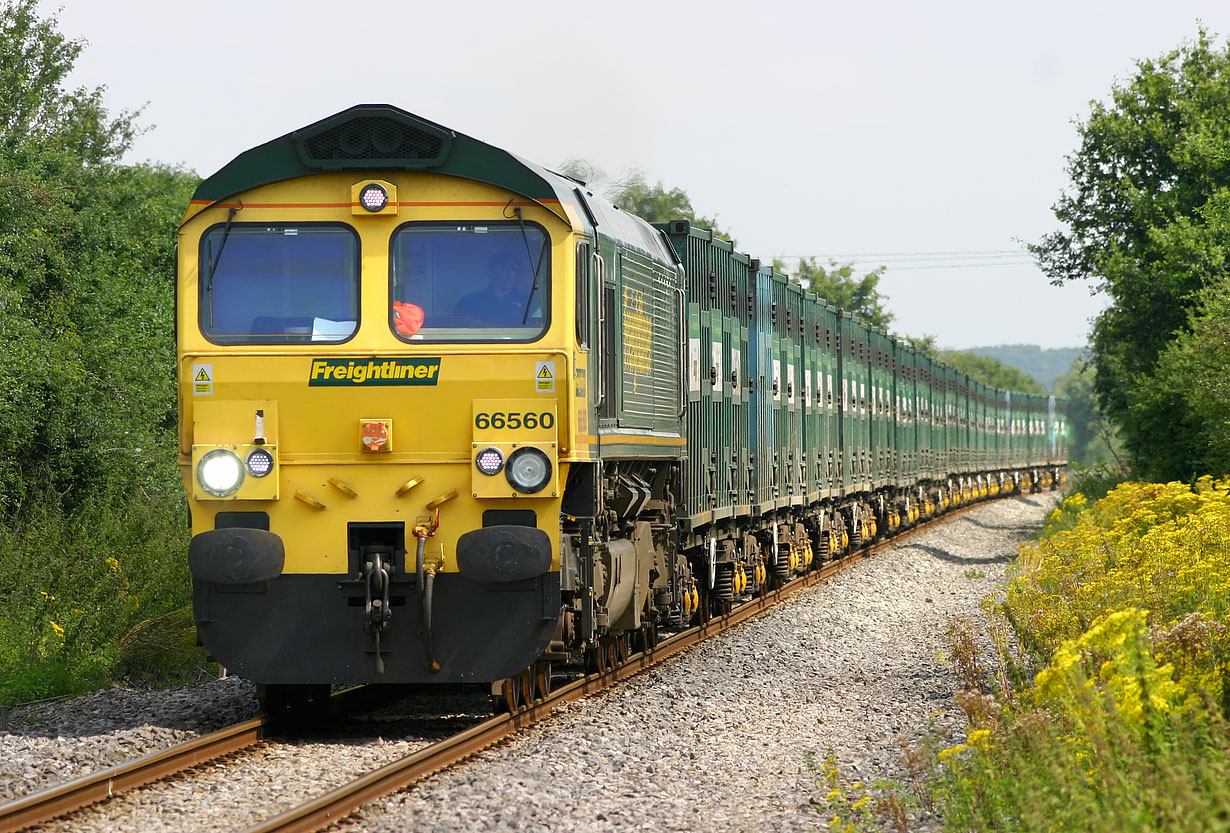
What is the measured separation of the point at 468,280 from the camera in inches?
346

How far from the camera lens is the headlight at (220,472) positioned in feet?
28.1

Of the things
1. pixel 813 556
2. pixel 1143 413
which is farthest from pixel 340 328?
pixel 1143 413

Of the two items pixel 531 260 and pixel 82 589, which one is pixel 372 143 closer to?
pixel 531 260

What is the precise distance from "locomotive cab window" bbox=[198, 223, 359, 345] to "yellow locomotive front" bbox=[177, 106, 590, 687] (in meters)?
0.01

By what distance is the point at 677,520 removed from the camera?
12656mm

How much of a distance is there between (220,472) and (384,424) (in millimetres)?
987

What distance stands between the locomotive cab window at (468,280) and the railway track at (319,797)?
235 cm

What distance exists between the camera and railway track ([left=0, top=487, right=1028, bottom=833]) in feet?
20.9

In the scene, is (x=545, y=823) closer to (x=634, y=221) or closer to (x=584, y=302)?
(x=584, y=302)

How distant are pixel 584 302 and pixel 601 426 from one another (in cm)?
85

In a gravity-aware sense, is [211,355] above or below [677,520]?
above

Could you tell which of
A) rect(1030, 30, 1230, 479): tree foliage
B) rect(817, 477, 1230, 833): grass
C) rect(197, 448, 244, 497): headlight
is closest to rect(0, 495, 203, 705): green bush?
rect(197, 448, 244, 497): headlight

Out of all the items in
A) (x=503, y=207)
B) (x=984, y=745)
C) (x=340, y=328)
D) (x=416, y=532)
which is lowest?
(x=984, y=745)

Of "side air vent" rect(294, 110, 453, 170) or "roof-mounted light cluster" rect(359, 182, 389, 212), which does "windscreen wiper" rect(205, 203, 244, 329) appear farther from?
"roof-mounted light cluster" rect(359, 182, 389, 212)
